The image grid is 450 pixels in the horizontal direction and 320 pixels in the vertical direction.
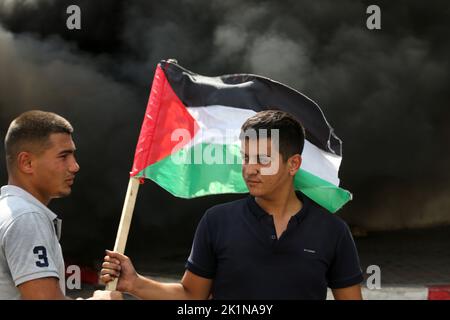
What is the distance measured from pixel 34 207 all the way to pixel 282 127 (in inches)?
35.0

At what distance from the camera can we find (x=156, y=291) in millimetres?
2244

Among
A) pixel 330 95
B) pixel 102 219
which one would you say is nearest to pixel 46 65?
pixel 102 219

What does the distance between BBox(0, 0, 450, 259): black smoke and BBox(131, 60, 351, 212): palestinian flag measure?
4938mm

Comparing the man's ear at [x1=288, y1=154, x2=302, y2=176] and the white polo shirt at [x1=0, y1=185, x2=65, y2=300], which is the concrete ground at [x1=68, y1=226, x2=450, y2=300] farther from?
the white polo shirt at [x1=0, y1=185, x2=65, y2=300]

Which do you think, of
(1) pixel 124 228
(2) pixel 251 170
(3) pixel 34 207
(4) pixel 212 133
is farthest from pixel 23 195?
(4) pixel 212 133

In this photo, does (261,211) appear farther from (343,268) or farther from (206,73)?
(206,73)

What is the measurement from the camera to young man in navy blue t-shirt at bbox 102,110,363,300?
2.13m

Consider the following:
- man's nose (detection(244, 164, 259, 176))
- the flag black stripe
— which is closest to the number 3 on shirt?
man's nose (detection(244, 164, 259, 176))

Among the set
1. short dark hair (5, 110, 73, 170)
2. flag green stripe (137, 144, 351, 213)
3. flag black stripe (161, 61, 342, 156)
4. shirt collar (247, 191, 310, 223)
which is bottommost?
shirt collar (247, 191, 310, 223)

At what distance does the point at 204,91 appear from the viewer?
9.26 ft

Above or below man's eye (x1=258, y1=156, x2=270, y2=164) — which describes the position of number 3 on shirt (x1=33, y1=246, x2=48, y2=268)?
below

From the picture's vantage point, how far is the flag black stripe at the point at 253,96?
9.03 feet

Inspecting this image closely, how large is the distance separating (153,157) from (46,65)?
5169 mm
